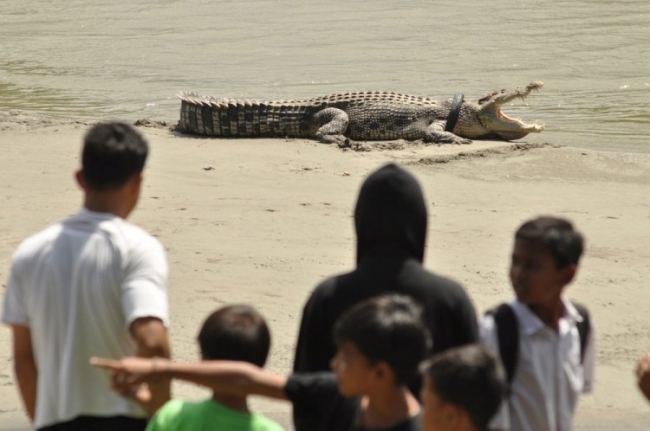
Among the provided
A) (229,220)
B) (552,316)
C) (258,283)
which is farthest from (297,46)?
(552,316)

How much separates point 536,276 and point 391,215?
46cm

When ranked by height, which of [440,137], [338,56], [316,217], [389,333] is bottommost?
[316,217]

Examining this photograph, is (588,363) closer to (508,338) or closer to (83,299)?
(508,338)

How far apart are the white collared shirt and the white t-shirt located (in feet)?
3.23

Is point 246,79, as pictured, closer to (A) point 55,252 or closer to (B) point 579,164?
(B) point 579,164

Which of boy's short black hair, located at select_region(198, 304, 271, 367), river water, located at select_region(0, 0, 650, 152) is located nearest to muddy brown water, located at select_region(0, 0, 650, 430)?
river water, located at select_region(0, 0, 650, 152)

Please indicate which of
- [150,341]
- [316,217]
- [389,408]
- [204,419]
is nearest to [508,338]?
[389,408]

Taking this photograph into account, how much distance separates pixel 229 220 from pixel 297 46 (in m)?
10.7

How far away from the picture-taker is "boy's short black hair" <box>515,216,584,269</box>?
10.7 feet

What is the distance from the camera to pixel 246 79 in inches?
637

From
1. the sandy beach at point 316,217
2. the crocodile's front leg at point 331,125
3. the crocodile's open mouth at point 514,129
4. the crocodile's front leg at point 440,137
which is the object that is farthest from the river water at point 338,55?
the sandy beach at point 316,217

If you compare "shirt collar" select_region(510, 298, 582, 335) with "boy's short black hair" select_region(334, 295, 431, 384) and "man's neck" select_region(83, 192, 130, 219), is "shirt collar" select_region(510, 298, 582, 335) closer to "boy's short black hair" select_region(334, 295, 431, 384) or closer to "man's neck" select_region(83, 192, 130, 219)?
"boy's short black hair" select_region(334, 295, 431, 384)

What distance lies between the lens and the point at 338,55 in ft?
58.4

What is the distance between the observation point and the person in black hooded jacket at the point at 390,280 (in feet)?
10.3
